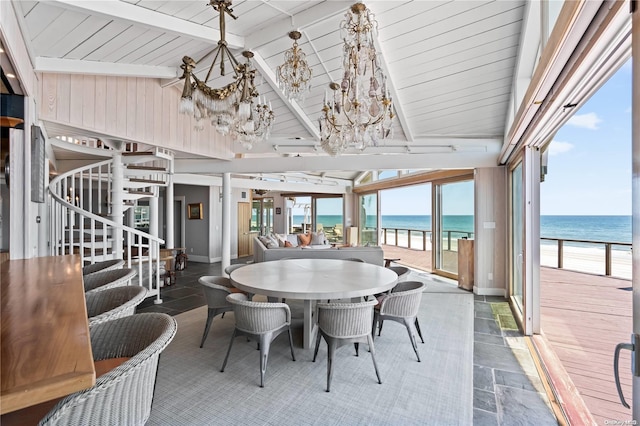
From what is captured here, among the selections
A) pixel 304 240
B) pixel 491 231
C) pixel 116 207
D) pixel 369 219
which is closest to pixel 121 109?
pixel 116 207

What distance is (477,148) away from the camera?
5.35 metres

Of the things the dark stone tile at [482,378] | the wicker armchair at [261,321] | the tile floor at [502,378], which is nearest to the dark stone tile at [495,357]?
the tile floor at [502,378]

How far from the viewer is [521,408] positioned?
7.21ft

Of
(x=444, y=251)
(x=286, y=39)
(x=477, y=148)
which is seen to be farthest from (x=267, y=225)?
(x=286, y=39)

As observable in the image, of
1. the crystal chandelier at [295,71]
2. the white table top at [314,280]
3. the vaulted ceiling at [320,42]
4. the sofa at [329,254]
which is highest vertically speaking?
the vaulted ceiling at [320,42]

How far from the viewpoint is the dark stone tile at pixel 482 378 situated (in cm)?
247

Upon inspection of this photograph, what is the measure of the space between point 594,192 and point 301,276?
2.57 m

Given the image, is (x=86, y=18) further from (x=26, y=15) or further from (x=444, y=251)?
(x=444, y=251)

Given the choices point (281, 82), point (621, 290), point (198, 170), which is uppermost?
point (281, 82)

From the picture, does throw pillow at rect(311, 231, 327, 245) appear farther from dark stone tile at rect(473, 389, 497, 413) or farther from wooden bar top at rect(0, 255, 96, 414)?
wooden bar top at rect(0, 255, 96, 414)

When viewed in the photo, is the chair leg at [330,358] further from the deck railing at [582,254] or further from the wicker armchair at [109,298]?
the deck railing at [582,254]

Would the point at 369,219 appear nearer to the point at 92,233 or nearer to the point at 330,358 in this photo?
the point at 92,233

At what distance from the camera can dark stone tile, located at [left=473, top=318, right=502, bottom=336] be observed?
3.63 meters

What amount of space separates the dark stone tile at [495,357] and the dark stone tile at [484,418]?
2.47ft
